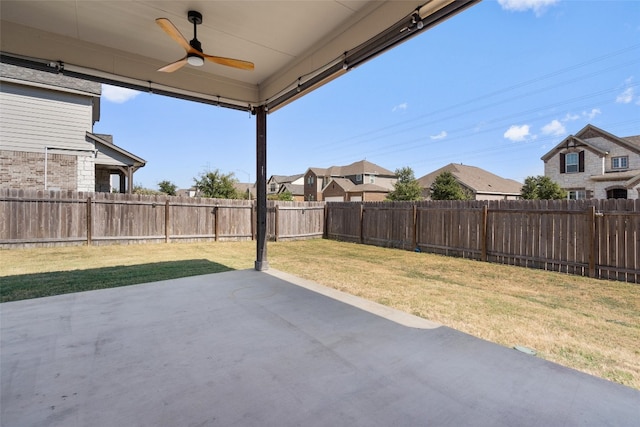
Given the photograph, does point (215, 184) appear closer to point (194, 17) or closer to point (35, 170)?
point (35, 170)

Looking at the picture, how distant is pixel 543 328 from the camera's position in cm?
310

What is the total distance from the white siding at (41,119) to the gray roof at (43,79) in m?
0.29

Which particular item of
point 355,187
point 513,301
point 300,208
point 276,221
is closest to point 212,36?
point 513,301

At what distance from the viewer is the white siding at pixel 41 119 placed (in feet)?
32.2

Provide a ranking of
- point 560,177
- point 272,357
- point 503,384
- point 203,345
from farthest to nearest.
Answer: point 560,177, point 203,345, point 272,357, point 503,384

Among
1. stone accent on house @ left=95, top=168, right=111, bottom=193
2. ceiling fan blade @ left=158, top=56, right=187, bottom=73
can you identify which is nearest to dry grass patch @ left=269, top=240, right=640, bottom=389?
ceiling fan blade @ left=158, top=56, right=187, bottom=73

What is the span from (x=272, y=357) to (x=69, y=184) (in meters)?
12.0

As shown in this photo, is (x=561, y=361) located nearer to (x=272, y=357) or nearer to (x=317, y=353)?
(x=317, y=353)

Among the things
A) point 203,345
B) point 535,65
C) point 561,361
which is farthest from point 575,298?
point 535,65

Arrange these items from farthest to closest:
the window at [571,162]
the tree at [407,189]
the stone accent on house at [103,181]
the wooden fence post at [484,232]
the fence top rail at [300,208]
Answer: the tree at [407,189]
the window at [571,162]
the stone accent on house at [103,181]
the fence top rail at [300,208]
the wooden fence post at [484,232]

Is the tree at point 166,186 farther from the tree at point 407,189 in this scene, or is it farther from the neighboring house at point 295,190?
the tree at point 407,189

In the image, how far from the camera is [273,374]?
6.84 ft

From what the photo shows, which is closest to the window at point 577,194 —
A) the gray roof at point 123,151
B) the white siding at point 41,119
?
the gray roof at point 123,151

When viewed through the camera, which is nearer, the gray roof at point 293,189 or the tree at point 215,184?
the tree at point 215,184
